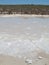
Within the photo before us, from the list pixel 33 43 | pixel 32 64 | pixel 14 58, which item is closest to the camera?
pixel 32 64

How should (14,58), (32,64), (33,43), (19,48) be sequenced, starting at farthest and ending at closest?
(33,43) < (19,48) < (14,58) < (32,64)

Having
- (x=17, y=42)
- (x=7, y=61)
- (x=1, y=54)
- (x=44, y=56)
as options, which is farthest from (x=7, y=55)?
(x=17, y=42)

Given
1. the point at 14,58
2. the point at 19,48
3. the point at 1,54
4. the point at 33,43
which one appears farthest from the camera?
the point at 33,43

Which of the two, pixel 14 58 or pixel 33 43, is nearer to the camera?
pixel 14 58

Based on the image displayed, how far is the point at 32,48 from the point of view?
922 cm

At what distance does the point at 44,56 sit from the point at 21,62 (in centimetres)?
111

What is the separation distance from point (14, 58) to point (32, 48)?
1622 millimetres

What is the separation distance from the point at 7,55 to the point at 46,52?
158 cm

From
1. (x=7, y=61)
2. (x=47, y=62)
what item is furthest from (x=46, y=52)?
(x=7, y=61)

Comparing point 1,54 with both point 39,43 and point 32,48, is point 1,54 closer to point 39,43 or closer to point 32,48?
point 32,48

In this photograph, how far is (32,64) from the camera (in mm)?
7004

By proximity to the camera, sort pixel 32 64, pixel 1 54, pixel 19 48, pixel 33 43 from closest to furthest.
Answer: pixel 32 64 < pixel 1 54 < pixel 19 48 < pixel 33 43

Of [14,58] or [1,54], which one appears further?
[1,54]

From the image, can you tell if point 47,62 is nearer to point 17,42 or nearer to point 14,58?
point 14,58
